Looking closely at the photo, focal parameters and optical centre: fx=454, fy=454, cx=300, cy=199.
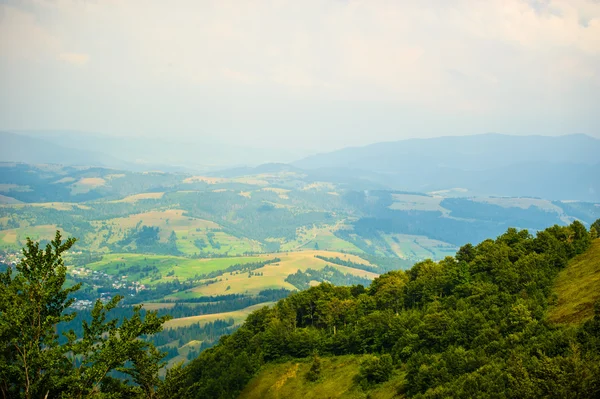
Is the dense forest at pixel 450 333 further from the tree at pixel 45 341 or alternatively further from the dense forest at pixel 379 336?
the tree at pixel 45 341

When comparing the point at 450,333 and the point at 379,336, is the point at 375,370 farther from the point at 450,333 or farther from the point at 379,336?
the point at 379,336

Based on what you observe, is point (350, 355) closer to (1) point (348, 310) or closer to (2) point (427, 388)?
(1) point (348, 310)

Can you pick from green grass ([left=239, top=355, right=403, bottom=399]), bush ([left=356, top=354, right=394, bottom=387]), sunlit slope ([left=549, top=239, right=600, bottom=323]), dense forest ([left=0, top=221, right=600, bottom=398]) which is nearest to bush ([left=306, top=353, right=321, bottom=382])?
dense forest ([left=0, top=221, right=600, bottom=398])

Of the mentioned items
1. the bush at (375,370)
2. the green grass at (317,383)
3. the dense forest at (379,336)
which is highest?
the dense forest at (379,336)

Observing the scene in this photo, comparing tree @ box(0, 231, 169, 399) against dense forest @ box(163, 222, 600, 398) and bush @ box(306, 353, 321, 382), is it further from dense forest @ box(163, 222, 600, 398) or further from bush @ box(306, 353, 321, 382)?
bush @ box(306, 353, 321, 382)

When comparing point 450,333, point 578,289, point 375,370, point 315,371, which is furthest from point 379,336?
point 578,289

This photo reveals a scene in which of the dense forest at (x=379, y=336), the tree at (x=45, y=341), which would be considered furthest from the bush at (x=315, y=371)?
the tree at (x=45, y=341)

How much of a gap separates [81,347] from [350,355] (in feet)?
227

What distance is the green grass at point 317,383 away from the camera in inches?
2773

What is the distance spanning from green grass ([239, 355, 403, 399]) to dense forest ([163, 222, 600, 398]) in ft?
6.65

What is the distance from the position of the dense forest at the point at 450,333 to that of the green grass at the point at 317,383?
2028 mm

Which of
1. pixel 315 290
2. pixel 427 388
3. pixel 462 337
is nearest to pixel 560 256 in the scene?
pixel 462 337

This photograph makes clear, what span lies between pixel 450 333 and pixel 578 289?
65.0 ft

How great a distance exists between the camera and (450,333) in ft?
229
